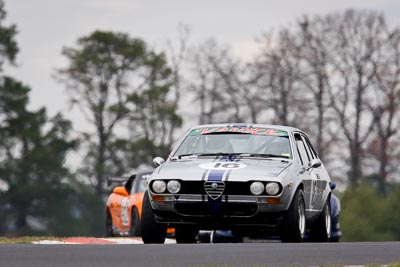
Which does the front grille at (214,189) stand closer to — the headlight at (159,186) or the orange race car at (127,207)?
the headlight at (159,186)

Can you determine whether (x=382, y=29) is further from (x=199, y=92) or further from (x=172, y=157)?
(x=172, y=157)

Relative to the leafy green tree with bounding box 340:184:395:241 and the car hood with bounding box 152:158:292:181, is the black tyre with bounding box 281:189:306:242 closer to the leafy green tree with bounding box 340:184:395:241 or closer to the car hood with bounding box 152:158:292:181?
the car hood with bounding box 152:158:292:181

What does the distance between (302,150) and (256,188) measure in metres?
2.20

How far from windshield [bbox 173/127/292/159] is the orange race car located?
802 centimetres

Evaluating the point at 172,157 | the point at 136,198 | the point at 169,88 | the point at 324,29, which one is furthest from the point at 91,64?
the point at 172,157

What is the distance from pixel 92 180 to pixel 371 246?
196 feet

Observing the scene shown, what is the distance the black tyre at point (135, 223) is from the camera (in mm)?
27081

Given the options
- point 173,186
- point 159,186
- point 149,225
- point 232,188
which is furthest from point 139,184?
point 232,188

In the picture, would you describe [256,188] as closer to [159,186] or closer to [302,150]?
[159,186]

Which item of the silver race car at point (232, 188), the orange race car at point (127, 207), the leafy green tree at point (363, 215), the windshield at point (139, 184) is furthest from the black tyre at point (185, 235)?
the leafy green tree at point (363, 215)

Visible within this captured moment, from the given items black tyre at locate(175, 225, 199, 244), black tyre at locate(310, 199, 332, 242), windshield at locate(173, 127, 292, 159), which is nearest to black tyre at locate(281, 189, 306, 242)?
windshield at locate(173, 127, 292, 159)

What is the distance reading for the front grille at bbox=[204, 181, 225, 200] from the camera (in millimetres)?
16812

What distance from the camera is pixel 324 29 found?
7050 centimetres

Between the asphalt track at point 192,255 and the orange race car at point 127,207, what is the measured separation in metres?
11.7
